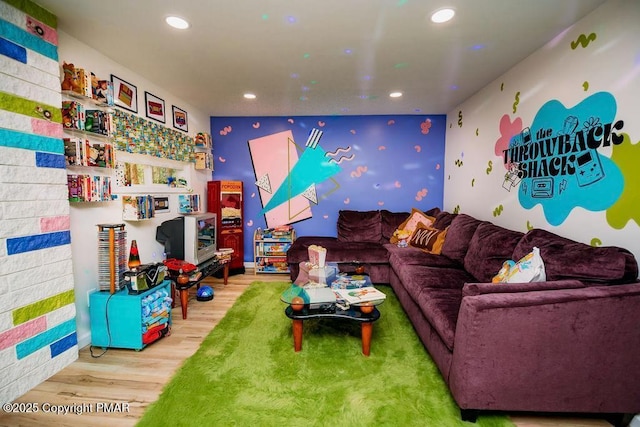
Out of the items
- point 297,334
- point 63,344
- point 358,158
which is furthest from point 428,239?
point 63,344

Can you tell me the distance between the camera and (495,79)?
10.1ft

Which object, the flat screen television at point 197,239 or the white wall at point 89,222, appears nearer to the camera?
the white wall at point 89,222

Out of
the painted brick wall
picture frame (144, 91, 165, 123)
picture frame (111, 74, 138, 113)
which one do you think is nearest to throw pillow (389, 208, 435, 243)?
picture frame (144, 91, 165, 123)

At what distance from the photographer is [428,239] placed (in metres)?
3.57

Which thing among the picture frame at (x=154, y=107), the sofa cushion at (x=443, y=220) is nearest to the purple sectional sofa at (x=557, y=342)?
the sofa cushion at (x=443, y=220)

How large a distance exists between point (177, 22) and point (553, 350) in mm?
2907

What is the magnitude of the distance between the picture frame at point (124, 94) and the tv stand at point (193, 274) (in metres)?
1.62

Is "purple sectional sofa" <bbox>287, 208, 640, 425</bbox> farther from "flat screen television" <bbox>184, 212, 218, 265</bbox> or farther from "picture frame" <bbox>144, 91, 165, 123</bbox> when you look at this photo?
"picture frame" <bbox>144, 91, 165, 123</bbox>

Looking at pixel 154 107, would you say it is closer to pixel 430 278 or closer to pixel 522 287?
pixel 430 278

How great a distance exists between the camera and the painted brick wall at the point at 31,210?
1729 millimetres

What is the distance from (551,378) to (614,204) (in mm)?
1094

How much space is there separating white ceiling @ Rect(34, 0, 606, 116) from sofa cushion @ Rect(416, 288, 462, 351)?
6.12ft

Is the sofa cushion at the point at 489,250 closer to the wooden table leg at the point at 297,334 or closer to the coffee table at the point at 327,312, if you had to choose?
the coffee table at the point at 327,312

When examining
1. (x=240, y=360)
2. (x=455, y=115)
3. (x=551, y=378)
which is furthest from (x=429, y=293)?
(x=455, y=115)
